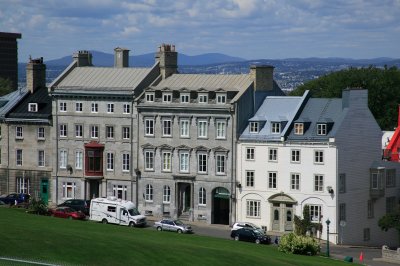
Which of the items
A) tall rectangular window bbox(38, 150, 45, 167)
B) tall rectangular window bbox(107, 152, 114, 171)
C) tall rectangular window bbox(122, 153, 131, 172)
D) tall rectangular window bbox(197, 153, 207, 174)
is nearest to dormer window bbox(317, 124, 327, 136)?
tall rectangular window bbox(197, 153, 207, 174)

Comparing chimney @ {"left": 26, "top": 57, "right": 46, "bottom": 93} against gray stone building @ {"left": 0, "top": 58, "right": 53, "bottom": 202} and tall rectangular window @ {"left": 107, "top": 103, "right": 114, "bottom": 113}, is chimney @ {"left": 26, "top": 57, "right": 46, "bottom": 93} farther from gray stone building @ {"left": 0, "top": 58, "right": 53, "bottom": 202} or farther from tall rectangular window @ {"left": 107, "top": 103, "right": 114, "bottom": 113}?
tall rectangular window @ {"left": 107, "top": 103, "right": 114, "bottom": 113}

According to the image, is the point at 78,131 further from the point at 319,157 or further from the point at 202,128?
the point at 319,157

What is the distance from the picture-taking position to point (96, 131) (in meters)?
122

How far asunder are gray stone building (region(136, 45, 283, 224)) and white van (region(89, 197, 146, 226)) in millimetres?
7739

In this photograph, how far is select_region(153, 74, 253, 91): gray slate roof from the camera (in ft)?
382

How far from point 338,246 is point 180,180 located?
1802 cm

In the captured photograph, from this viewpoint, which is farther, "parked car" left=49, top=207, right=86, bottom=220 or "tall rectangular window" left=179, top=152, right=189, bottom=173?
"tall rectangular window" left=179, top=152, right=189, bottom=173

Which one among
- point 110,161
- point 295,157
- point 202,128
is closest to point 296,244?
point 295,157

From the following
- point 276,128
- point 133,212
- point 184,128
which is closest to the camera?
point 133,212

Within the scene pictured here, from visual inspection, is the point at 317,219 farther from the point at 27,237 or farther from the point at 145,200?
the point at 27,237

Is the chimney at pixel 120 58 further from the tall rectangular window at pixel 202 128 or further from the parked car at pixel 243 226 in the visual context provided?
the parked car at pixel 243 226

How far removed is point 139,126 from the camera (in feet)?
393

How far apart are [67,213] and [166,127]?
45.3 ft

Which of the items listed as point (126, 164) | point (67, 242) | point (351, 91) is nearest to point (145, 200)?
point (126, 164)
